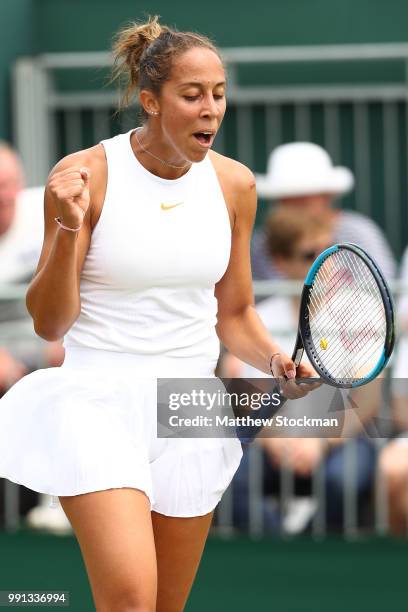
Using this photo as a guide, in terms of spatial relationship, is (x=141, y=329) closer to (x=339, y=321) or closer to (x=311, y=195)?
(x=339, y=321)

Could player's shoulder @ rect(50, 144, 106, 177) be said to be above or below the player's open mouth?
below

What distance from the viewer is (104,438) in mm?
3457

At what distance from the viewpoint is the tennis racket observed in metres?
3.63

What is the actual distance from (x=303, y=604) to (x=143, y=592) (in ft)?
8.02

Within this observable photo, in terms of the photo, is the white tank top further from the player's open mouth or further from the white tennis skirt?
the player's open mouth

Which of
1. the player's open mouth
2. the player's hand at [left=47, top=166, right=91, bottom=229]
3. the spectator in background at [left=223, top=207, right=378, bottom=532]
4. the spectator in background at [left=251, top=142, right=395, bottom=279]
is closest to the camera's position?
the player's hand at [left=47, top=166, right=91, bottom=229]

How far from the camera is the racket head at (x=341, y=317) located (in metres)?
3.63

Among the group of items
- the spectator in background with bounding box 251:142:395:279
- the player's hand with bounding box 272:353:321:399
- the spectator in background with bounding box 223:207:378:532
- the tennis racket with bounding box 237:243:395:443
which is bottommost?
the spectator in background with bounding box 223:207:378:532

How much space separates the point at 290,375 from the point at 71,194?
29.1 inches

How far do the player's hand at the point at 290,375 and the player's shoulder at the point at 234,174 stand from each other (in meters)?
0.44

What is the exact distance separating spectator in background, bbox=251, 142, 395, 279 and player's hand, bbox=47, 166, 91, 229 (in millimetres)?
2868

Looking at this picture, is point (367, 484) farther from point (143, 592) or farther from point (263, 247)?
point (143, 592)

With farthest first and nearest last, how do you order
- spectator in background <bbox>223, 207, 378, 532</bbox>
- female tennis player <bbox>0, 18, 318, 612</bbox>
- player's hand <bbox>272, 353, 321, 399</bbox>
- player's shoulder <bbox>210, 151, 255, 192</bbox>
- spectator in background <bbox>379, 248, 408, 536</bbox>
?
spectator in background <bbox>223, 207, 378, 532</bbox>
spectator in background <bbox>379, 248, 408, 536</bbox>
player's shoulder <bbox>210, 151, 255, 192</bbox>
player's hand <bbox>272, 353, 321, 399</bbox>
female tennis player <bbox>0, 18, 318, 612</bbox>

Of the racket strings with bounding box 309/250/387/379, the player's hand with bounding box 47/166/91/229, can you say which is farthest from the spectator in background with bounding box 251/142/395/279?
the player's hand with bounding box 47/166/91/229
